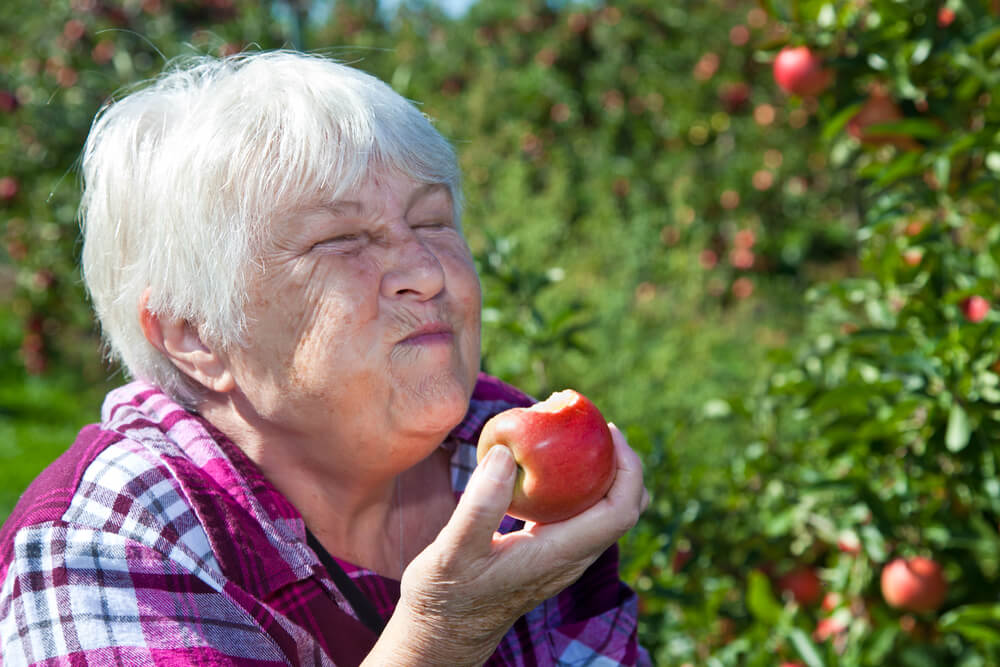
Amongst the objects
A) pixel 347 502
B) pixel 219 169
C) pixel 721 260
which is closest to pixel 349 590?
pixel 347 502

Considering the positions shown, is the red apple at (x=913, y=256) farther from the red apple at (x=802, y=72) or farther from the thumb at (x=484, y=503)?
the thumb at (x=484, y=503)

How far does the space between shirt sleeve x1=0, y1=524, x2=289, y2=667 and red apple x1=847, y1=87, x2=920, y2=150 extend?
154 cm

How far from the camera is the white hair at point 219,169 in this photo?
3.68ft

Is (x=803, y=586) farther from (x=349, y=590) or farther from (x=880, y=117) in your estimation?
(x=349, y=590)

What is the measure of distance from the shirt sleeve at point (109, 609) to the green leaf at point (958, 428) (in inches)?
45.9

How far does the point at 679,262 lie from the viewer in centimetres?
483

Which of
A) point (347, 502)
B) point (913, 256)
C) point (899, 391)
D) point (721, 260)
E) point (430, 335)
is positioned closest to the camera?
point (430, 335)

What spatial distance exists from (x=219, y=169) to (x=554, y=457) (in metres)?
0.51

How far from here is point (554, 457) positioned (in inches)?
40.4

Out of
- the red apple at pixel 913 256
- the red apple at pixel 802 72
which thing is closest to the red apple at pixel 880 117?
the red apple at pixel 802 72

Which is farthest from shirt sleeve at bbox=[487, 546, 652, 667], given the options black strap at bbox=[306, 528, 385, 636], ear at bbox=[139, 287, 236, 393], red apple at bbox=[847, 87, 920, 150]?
red apple at bbox=[847, 87, 920, 150]

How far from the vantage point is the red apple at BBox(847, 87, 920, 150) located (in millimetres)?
1960

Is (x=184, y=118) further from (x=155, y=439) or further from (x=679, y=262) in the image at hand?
(x=679, y=262)

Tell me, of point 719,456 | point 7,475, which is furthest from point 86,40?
point 719,456
